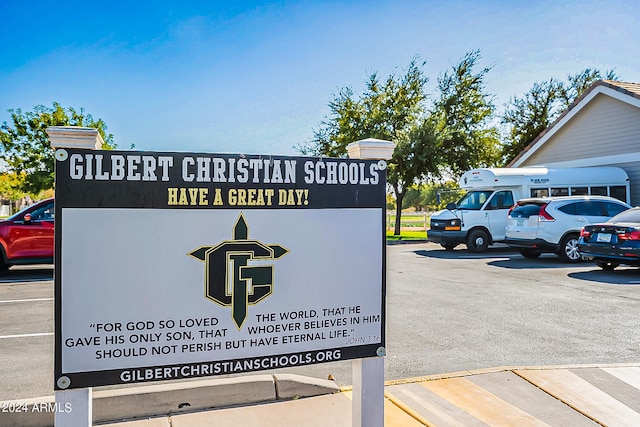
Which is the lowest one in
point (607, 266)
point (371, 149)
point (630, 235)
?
point (607, 266)

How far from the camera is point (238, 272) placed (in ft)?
8.75

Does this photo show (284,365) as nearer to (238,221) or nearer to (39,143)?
(238,221)

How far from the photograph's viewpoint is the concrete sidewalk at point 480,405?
363 centimetres

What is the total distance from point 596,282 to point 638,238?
4.68 feet

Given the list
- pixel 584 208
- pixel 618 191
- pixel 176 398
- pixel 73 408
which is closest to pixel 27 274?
pixel 176 398

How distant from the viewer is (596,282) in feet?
32.4

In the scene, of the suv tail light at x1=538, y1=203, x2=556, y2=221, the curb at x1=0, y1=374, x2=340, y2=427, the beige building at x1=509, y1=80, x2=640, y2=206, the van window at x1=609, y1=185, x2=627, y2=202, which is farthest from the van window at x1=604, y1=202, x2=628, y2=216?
the curb at x1=0, y1=374, x2=340, y2=427

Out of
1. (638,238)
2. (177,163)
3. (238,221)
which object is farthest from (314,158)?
(638,238)

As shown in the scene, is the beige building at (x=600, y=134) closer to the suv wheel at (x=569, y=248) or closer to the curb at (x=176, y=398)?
the suv wheel at (x=569, y=248)

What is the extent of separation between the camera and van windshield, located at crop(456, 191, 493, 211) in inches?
639

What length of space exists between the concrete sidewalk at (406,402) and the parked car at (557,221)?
9.18 metres

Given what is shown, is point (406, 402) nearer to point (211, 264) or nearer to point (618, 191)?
point (211, 264)

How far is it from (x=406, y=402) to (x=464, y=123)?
2552cm

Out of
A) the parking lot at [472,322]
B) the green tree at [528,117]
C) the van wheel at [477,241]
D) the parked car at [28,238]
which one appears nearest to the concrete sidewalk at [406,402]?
the parking lot at [472,322]
